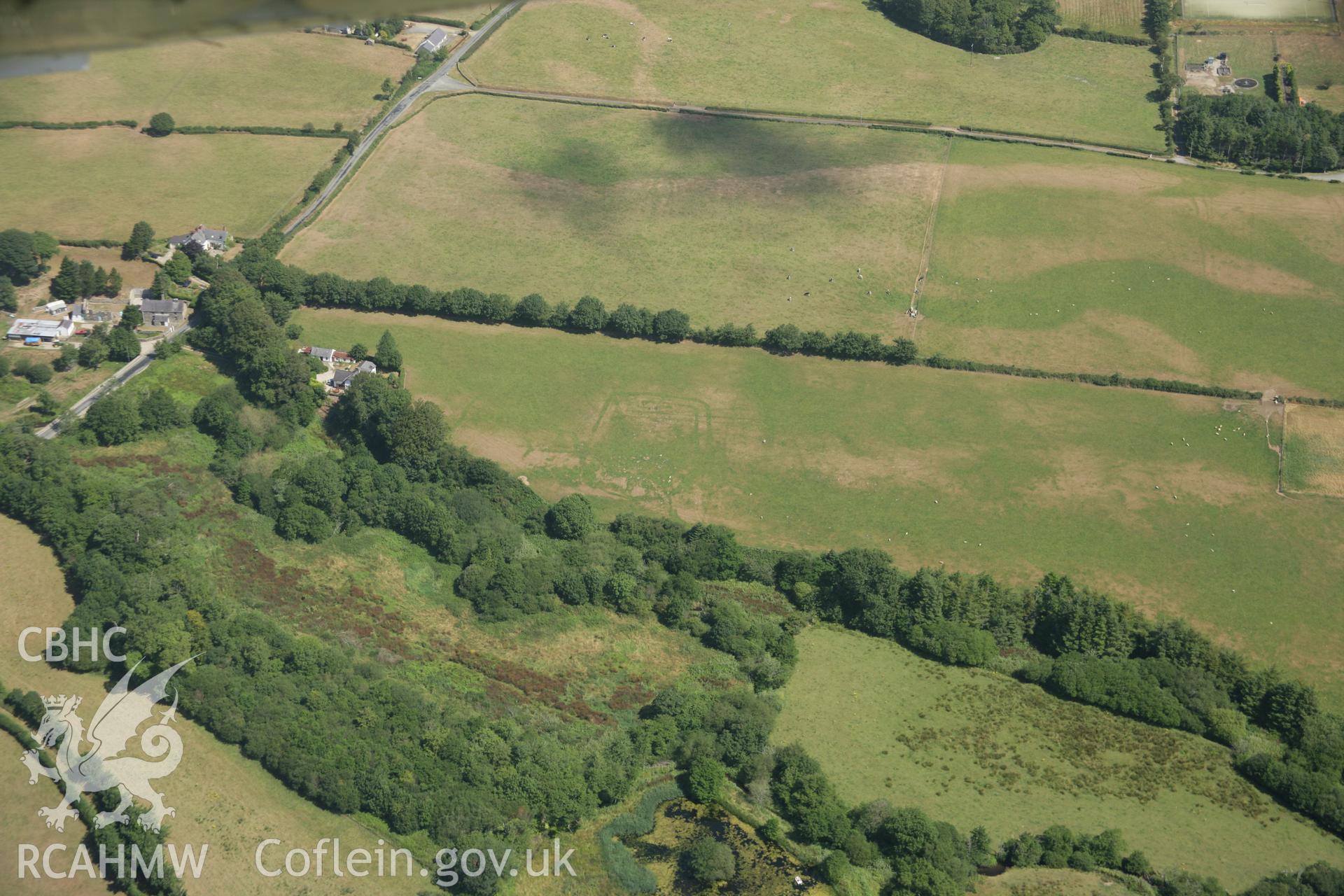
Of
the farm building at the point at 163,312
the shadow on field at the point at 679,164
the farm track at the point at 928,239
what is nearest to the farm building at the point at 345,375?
the farm building at the point at 163,312

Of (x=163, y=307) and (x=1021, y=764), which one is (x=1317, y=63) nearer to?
(x=1021, y=764)

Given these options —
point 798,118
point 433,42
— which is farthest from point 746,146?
point 433,42

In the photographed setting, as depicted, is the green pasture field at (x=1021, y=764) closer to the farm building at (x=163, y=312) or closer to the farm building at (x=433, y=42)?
the farm building at (x=163, y=312)

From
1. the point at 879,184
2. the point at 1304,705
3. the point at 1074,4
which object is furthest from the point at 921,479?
the point at 1074,4

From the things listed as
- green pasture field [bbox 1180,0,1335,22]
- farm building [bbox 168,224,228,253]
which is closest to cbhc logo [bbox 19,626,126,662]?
farm building [bbox 168,224,228,253]

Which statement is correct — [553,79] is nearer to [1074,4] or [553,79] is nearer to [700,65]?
[700,65]

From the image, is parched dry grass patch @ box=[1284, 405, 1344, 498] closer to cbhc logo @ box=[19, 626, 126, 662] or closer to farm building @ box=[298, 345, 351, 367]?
farm building @ box=[298, 345, 351, 367]

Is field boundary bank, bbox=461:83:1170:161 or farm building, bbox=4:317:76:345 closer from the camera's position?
farm building, bbox=4:317:76:345
